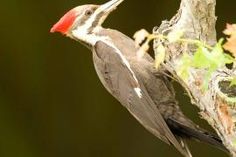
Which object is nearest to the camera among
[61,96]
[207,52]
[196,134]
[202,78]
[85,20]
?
[207,52]

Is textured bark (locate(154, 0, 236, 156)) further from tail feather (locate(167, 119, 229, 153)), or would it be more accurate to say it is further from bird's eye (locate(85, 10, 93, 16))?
bird's eye (locate(85, 10, 93, 16))

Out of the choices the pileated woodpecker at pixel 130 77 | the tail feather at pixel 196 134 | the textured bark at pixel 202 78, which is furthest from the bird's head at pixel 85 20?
the tail feather at pixel 196 134

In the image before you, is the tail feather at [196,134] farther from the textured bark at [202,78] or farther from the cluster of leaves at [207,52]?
the cluster of leaves at [207,52]

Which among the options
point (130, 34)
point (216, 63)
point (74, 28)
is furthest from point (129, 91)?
point (130, 34)

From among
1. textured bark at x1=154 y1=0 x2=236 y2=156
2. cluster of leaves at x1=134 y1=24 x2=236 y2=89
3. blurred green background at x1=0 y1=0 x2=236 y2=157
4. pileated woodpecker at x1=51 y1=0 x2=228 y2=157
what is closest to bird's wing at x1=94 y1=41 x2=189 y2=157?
pileated woodpecker at x1=51 y1=0 x2=228 y2=157

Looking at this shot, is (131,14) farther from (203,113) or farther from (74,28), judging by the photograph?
(203,113)

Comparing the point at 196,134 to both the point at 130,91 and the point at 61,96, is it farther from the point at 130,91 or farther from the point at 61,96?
the point at 61,96

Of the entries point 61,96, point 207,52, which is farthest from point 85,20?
point 61,96
